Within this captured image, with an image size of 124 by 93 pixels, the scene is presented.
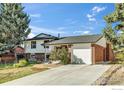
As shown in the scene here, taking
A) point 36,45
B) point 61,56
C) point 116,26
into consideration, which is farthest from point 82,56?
point 36,45

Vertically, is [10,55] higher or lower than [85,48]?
lower

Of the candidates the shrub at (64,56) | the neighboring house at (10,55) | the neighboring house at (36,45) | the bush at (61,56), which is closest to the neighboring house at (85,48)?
the shrub at (64,56)

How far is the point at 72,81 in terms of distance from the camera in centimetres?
1014

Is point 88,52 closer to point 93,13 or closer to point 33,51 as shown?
point 93,13

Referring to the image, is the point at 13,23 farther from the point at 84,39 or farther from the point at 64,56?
the point at 84,39

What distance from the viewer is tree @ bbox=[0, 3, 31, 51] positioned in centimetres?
1773

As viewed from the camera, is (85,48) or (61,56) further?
(85,48)

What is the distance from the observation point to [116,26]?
12742mm

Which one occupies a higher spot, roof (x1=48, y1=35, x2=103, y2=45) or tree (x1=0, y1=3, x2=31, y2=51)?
tree (x1=0, y1=3, x2=31, y2=51)

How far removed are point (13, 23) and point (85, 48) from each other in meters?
5.27

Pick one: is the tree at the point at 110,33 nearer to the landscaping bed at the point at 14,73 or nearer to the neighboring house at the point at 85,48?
the landscaping bed at the point at 14,73

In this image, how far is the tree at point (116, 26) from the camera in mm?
12320

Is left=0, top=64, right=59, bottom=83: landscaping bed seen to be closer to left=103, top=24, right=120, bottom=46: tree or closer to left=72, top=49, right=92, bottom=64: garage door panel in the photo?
left=103, top=24, right=120, bottom=46: tree

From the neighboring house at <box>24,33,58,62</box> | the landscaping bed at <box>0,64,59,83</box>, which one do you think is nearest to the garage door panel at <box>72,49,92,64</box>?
the landscaping bed at <box>0,64,59,83</box>
